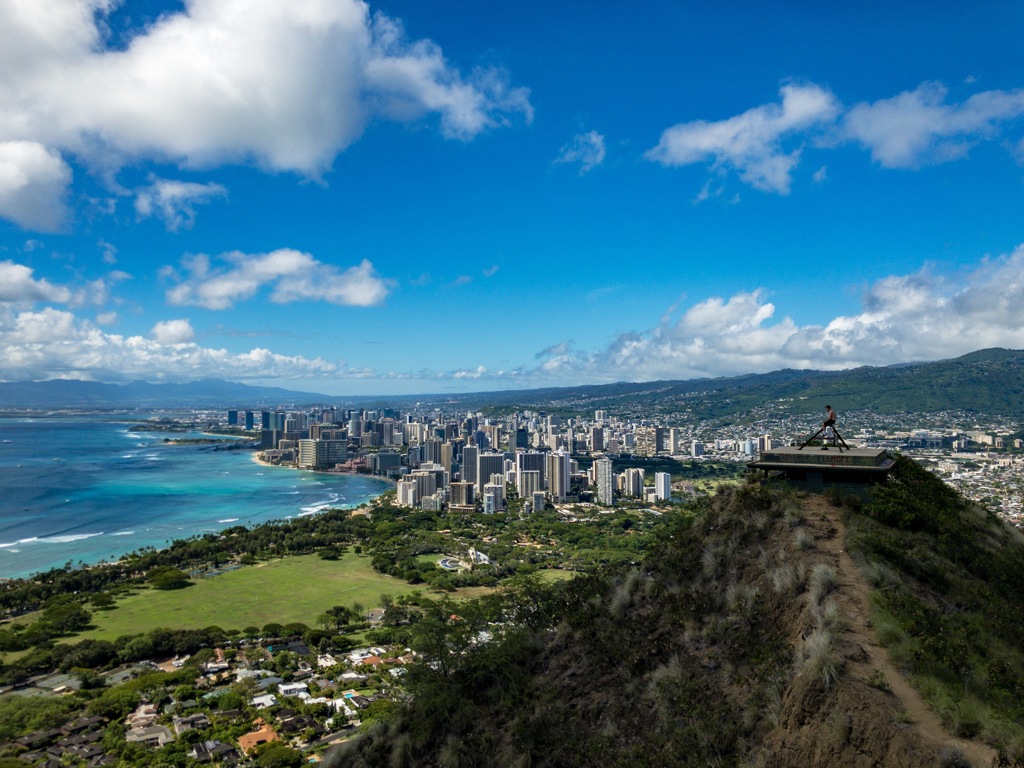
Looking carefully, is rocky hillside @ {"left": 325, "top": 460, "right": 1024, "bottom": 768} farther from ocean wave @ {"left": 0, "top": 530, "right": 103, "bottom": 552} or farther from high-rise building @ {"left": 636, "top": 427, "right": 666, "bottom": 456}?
high-rise building @ {"left": 636, "top": 427, "right": 666, "bottom": 456}

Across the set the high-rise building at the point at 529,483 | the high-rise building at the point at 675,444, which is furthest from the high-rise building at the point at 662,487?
the high-rise building at the point at 675,444

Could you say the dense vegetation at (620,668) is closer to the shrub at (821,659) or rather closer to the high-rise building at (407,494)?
the shrub at (821,659)

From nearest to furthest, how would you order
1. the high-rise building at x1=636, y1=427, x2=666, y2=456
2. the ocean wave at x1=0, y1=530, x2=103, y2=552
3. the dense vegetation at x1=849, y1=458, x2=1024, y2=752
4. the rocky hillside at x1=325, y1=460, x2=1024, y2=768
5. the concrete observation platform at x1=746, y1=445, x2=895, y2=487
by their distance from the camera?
the dense vegetation at x1=849, y1=458, x2=1024, y2=752 → the rocky hillside at x1=325, y1=460, x2=1024, y2=768 → the concrete observation platform at x1=746, y1=445, x2=895, y2=487 → the ocean wave at x1=0, y1=530, x2=103, y2=552 → the high-rise building at x1=636, y1=427, x2=666, y2=456

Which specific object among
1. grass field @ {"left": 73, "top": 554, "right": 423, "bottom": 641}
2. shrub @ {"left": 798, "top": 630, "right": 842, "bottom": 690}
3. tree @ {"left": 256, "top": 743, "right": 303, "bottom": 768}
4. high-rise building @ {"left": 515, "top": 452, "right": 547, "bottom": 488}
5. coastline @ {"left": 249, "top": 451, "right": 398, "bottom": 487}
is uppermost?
shrub @ {"left": 798, "top": 630, "right": 842, "bottom": 690}

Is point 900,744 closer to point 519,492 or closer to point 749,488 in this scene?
point 749,488

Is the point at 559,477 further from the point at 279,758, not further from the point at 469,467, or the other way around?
the point at 279,758

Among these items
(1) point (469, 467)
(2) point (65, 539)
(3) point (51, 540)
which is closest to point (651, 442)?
(1) point (469, 467)

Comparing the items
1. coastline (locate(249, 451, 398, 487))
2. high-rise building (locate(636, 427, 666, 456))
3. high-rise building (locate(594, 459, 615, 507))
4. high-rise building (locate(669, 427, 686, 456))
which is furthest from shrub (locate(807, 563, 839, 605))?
high-rise building (locate(669, 427, 686, 456))

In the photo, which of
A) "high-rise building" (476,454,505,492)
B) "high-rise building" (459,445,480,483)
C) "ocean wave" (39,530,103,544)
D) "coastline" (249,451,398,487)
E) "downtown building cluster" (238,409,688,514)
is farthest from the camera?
"coastline" (249,451,398,487)
